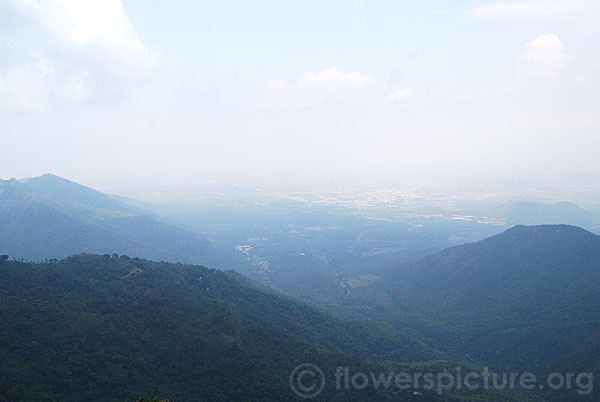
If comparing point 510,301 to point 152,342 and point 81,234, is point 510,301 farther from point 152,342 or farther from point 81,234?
point 81,234

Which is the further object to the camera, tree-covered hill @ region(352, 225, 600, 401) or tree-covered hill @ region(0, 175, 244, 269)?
tree-covered hill @ region(0, 175, 244, 269)

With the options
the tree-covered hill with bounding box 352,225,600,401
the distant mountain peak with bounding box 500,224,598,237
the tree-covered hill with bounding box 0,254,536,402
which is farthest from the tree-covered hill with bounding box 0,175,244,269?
the distant mountain peak with bounding box 500,224,598,237

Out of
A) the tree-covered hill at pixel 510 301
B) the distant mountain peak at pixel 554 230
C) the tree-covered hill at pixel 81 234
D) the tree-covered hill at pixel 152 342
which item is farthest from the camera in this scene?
the tree-covered hill at pixel 81 234

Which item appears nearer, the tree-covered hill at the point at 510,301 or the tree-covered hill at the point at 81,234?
the tree-covered hill at the point at 510,301

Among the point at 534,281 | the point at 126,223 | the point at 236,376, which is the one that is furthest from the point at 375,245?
the point at 236,376

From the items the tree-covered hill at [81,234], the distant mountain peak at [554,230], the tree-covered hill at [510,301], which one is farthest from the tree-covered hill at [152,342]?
the tree-covered hill at [81,234]

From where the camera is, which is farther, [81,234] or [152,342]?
[81,234]

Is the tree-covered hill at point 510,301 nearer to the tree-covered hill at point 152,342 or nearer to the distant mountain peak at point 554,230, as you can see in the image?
the distant mountain peak at point 554,230

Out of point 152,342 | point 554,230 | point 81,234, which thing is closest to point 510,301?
point 554,230

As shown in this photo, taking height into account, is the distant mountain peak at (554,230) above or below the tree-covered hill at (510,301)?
above

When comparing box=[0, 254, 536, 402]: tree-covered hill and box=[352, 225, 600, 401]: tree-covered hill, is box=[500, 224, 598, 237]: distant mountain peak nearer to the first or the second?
box=[352, 225, 600, 401]: tree-covered hill

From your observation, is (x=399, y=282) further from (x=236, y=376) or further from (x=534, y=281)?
(x=236, y=376)
